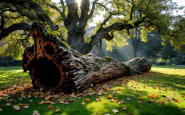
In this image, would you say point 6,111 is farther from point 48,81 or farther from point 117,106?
point 48,81

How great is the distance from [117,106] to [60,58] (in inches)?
112

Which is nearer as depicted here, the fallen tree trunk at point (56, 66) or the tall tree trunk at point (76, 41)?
the fallen tree trunk at point (56, 66)

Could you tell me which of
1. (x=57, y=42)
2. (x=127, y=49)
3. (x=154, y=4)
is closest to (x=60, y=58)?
(x=57, y=42)

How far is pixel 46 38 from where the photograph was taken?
18.1 ft

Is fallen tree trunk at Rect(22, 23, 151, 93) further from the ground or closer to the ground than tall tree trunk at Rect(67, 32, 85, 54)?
closer to the ground

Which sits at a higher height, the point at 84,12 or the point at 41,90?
the point at 84,12

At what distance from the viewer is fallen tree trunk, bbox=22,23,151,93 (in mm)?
5344

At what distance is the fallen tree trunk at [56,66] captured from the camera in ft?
17.5

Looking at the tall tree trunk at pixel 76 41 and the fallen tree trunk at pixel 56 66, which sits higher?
the tall tree trunk at pixel 76 41

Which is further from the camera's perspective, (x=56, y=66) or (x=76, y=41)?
(x=76, y=41)

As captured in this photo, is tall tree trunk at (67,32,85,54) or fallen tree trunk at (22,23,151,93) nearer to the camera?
fallen tree trunk at (22,23,151,93)

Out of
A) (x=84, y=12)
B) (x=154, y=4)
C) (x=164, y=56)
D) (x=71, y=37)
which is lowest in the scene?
(x=164, y=56)

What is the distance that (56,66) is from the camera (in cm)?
600

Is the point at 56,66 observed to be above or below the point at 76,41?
below
